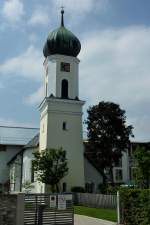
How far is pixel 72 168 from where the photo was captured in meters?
47.7

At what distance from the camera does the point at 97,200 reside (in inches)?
1457

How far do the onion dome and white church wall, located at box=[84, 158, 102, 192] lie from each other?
14.5 m

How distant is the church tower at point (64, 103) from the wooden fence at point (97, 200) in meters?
5.88

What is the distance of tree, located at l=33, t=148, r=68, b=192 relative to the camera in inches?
1703

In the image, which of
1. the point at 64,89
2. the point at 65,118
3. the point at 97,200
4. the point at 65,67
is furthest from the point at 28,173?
the point at 97,200

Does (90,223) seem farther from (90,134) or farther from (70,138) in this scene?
(90,134)

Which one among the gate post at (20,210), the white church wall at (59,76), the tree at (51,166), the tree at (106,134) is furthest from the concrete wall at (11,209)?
the tree at (106,134)

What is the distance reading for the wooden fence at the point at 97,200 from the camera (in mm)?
34650

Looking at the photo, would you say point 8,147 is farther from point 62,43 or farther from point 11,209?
point 11,209

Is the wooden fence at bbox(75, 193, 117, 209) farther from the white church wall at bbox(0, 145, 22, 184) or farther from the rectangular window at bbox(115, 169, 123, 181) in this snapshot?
the rectangular window at bbox(115, 169, 123, 181)

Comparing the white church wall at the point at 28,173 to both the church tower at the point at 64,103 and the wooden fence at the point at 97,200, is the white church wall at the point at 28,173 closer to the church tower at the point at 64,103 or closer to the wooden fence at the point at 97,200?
the church tower at the point at 64,103

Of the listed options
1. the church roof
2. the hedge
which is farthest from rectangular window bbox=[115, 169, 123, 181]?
the hedge

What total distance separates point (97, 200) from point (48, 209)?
17303 mm

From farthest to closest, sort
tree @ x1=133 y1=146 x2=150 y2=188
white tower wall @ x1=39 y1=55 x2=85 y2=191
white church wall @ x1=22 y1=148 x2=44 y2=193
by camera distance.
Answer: white church wall @ x1=22 y1=148 x2=44 y2=193 → white tower wall @ x1=39 y1=55 x2=85 y2=191 → tree @ x1=133 y1=146 x2=150 y2=188
